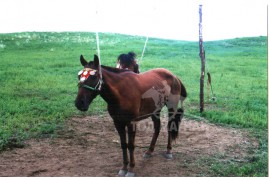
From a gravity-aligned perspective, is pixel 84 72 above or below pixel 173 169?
above

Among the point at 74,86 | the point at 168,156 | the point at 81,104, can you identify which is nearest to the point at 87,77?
the point at 81,104

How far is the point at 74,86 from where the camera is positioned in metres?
13.6

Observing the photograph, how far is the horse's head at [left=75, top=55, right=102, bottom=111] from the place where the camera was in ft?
15.7

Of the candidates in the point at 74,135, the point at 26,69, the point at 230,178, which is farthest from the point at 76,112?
the point at 26,69

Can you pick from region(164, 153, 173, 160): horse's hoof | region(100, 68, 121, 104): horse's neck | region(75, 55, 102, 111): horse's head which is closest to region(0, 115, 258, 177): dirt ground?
region(164, 153, 173, 160): horse's hoof

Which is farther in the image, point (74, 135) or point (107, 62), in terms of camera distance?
point (107, 62)

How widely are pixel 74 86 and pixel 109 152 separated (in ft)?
24.0

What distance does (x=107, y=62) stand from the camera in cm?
2005

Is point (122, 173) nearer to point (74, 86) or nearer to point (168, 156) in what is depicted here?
point (168, 156)

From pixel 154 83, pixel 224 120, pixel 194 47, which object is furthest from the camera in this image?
pixel 194 47

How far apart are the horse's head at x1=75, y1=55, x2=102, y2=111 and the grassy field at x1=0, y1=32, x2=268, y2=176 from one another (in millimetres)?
2751

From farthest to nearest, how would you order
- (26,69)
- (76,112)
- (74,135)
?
(26,69)
(76,112)
(74,135)

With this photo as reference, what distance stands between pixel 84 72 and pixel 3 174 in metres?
2.55

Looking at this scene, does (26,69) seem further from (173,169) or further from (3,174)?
(173,169)
